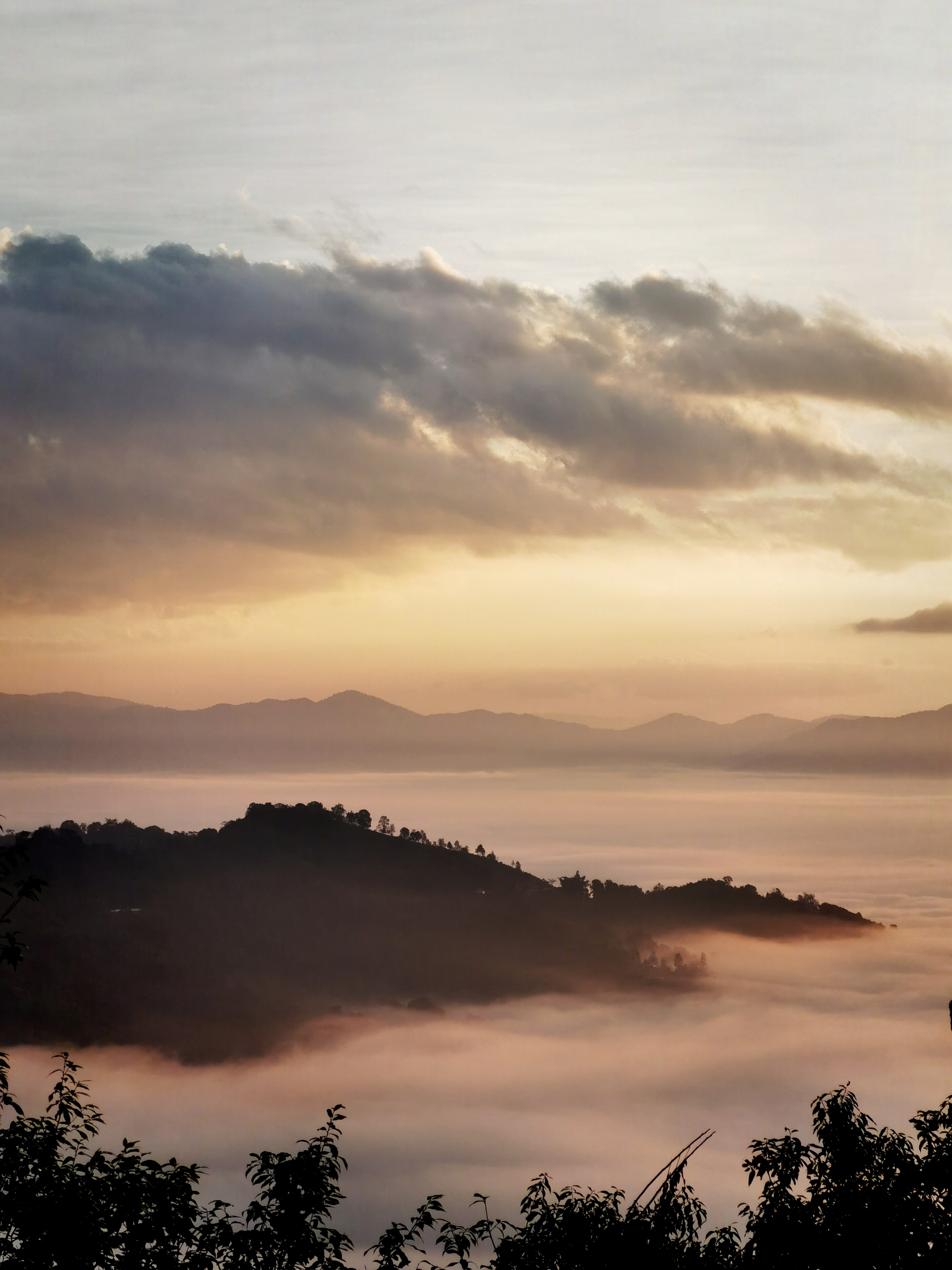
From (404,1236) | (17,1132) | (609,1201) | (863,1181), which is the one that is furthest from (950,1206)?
(17,1132)

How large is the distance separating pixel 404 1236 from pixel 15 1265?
826 cm

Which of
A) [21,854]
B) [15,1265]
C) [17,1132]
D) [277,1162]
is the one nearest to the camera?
[21,854]

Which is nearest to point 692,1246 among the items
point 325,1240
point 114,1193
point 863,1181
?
point 863,1181

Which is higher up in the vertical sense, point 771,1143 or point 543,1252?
point 771,1143

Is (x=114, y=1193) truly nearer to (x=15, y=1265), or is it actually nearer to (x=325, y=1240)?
(x=15, y=1265)

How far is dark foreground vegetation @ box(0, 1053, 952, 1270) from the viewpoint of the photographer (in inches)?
885

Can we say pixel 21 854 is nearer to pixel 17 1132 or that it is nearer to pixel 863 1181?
pixel 17 1132

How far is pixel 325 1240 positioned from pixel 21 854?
11.8m

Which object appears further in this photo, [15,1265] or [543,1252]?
[543,1252]

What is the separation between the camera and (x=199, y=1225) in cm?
2459

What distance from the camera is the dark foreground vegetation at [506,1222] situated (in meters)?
22.5

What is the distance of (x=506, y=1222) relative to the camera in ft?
89.0

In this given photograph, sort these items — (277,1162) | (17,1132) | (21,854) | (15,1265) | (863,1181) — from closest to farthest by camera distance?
(21,854)
(15,1265)
(17,1132)
(863,1181)
(277,1162)

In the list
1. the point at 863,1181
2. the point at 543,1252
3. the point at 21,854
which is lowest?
A: the point at 543,1252
